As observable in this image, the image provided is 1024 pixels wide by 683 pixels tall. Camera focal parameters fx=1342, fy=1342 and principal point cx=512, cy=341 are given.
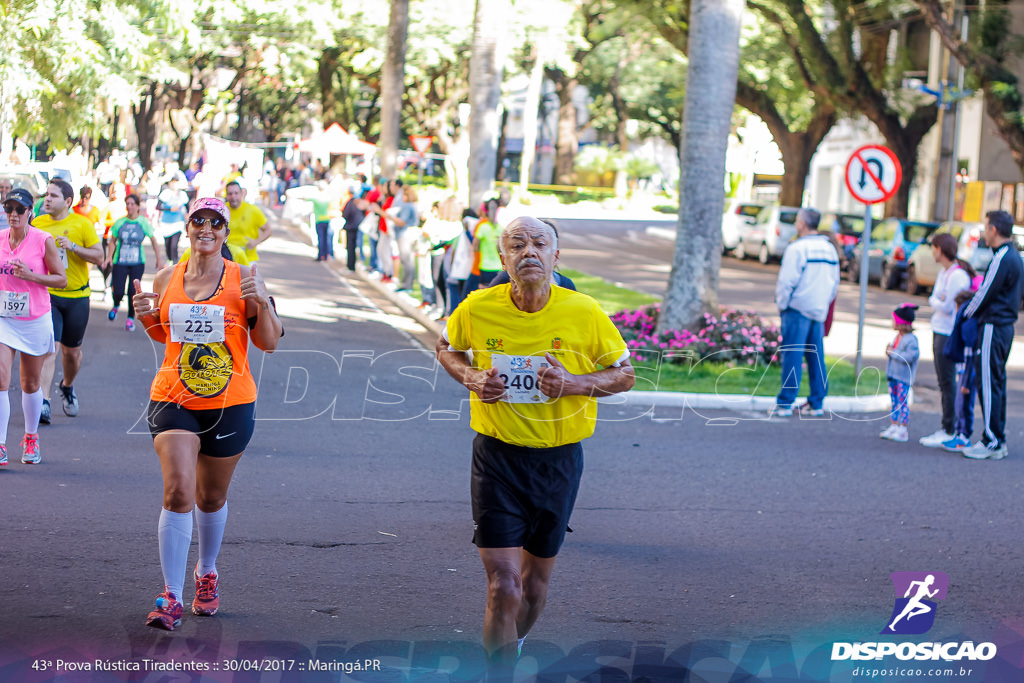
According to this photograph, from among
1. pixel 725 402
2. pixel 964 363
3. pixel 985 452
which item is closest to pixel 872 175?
pixel 725 402

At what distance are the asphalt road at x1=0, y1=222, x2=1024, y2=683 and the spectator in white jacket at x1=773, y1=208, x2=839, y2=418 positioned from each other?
51 centimetres

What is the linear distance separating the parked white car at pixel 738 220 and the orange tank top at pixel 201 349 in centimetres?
3446

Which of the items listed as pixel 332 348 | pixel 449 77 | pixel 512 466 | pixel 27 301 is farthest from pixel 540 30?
pixel 512 466

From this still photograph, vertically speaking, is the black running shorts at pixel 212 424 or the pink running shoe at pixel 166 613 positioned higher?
the black running shorts at pixel 212 424

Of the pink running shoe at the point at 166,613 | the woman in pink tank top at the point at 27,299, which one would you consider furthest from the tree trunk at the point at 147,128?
the pink running shoe at the point at 166,613

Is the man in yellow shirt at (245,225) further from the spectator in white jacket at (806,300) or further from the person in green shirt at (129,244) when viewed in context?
the spectator in white jacket at (806,300)

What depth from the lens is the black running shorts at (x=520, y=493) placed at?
4887 mm

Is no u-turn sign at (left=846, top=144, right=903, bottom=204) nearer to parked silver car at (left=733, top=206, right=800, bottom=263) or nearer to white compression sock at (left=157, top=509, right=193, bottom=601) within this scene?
white compression sock at (left=157, top=509, right=193, bottom=601)

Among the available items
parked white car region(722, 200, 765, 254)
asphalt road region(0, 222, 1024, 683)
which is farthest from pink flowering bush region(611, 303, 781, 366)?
parked white car region(722, 200, 765, 254)

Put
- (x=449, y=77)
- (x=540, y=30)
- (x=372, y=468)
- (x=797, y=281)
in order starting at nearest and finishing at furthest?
(x=372, y=468) → (x=797, y=281) → (x=540, y=30) → (x=449, y=77)

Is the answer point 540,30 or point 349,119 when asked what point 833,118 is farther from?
point 349,119

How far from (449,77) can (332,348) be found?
46.9 metres

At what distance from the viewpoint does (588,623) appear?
596 centimetres

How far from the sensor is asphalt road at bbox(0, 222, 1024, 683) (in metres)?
5.41
